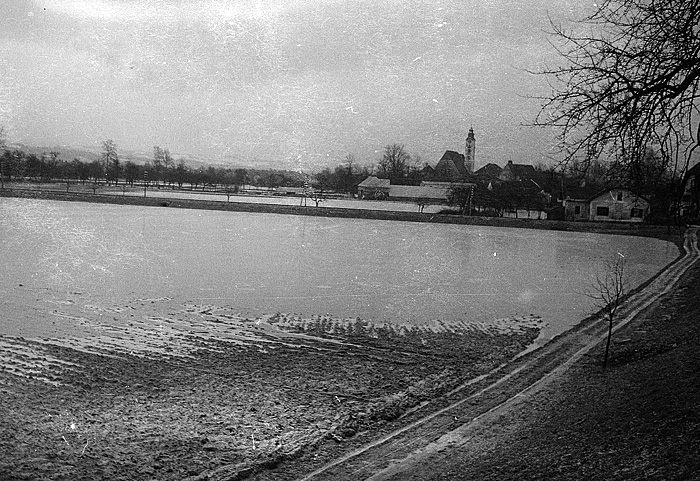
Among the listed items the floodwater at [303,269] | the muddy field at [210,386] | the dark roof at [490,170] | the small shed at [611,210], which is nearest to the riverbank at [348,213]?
the small shed at [611,210]

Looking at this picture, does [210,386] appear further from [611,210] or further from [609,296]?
[611,210]

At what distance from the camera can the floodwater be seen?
21172mm

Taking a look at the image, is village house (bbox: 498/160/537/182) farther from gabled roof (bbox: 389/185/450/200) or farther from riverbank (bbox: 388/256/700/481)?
riverbank (bbox: 388/256/700/481)

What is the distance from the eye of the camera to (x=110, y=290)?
22.6 metres

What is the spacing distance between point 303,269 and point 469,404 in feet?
63.8

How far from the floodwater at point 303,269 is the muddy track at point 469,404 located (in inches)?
64.2

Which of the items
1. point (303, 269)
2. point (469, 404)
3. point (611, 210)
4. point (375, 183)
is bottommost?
point (469, 404)

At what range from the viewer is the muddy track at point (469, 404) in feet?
27.6

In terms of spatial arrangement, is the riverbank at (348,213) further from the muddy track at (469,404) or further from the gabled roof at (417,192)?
the muddy track at (469,404)

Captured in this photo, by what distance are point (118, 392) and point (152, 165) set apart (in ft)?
313

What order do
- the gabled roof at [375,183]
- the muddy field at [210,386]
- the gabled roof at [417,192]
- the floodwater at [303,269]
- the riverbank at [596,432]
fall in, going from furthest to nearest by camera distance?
the gabled roof at [375,183] → the gabled roof at [417,192] → the floodwater at [303,269] → the muddy field at [210,386] → the riverbank at [596,432]

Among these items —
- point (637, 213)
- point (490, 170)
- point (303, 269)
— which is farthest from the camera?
point (490, 170)

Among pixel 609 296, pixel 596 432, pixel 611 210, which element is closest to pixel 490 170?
pixel 611 210

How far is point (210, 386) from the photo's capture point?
39.9ft
